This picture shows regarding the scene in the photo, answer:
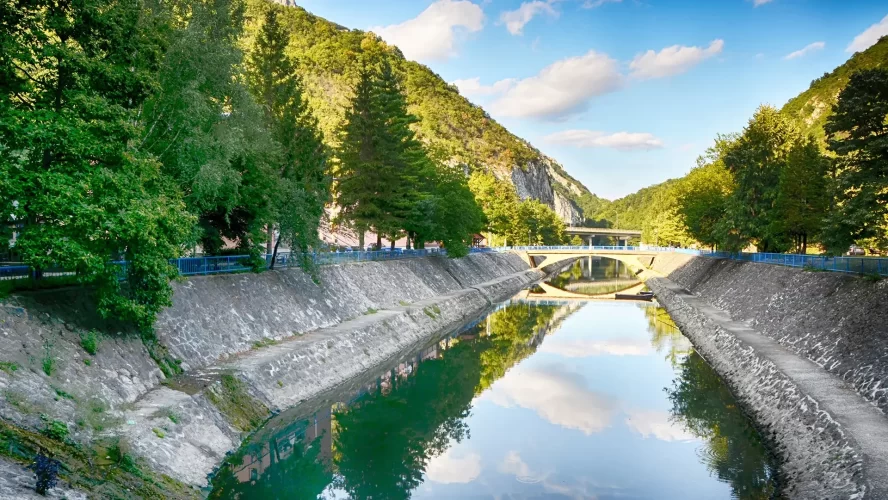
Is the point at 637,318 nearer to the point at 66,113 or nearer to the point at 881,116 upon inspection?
the point at 881,116

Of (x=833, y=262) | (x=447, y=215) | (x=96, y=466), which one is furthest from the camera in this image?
(x=447, y=215)

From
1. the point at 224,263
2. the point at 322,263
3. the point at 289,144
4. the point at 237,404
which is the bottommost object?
the point at 237,404

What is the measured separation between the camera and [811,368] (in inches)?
923

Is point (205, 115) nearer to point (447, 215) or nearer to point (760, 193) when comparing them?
point (447, 215)

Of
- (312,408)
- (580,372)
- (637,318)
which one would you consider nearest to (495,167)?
(637,318)

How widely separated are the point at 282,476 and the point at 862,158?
1178 inches

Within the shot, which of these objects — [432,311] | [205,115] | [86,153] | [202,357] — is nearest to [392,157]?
[432,311]

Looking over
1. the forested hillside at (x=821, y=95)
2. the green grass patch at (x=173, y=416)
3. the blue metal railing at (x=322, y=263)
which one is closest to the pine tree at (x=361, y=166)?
the blue metal railing at (x=322, y=263)

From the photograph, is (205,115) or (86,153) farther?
(205,115)

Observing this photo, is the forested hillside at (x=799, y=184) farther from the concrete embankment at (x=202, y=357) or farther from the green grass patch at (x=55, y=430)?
the green grass patch at (x=55, y=430)

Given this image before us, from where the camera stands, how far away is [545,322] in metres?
55.6

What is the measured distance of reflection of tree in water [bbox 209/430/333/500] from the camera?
1733cm

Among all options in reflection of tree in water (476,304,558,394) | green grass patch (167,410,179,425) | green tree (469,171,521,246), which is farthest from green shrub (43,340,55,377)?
green tree (469,171,521,246)

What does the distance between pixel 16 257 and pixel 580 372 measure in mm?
29339
